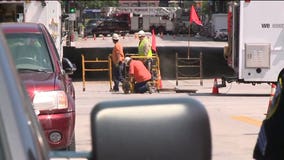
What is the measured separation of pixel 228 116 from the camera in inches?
511

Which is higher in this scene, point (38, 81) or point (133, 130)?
point (133, 130)

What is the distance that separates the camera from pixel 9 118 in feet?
6.52

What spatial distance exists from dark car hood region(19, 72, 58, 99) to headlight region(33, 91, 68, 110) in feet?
0.19

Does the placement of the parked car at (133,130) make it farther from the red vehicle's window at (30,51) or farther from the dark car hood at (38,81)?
the red vehicle's window at (30,51)

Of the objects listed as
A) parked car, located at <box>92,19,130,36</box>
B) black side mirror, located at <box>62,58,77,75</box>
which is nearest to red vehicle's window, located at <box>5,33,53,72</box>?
black side mirror, located at <box>62,58,77,75</box>

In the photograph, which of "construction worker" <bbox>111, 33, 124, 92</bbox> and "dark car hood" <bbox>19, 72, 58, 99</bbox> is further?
"construction worker" <bbox>111, 33, 124, 92</bbox>

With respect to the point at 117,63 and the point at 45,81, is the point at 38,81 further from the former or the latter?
the point at 117,63

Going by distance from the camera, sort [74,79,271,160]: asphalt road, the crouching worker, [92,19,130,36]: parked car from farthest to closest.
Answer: [92,19,130,36]: parked car → the crouching worker → [74,79,271,160]: asphalt road

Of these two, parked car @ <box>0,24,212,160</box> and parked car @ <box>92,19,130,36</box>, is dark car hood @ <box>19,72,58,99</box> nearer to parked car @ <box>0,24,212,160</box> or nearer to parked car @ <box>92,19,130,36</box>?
parked car @ <box>0,24,212,160</box>

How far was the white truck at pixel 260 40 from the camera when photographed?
16578 millimetres

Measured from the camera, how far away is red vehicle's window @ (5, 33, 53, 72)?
7637 mm

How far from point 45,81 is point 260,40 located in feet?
34.3

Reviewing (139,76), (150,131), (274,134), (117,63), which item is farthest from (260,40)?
(150,131)

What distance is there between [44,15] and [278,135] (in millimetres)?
13123
